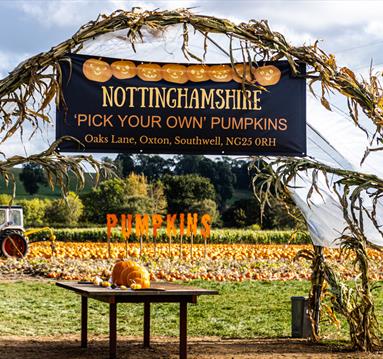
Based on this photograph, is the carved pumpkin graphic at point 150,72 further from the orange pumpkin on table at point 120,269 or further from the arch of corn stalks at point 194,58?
the orange pumpkin on table at point 120,269

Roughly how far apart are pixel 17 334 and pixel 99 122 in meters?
3.35

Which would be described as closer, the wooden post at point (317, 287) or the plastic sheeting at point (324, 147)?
the plastic sheeting at point (324, 147)

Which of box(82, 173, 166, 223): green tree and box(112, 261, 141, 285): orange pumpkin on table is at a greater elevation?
box(82, 173, 166, 223): green tree

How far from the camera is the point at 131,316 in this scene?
10969 mm

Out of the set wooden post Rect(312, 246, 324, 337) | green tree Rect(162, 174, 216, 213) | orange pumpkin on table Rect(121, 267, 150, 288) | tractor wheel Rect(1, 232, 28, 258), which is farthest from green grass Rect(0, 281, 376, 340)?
green tree Rect(162, 174, 216, 213)

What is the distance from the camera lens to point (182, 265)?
1808 cm

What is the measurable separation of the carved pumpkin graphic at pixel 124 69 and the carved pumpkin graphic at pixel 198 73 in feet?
1.51

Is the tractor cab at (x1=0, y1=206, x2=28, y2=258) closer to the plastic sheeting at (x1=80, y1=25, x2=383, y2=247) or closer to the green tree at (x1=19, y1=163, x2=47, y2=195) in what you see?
the plastic sheeting at (x1=80, y1=25, x2=383, y2=247)

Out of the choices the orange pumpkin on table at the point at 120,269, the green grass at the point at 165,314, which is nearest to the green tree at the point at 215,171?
the green grass at the point at 165,314

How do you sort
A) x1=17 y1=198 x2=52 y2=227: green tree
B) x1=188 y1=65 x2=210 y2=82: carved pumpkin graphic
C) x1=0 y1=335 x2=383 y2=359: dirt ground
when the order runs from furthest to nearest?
1. x1=17 y1=198 x2=52 y2=227: green tree
2. x1=0 y1=335 x2=383 y2=359: dirt ground
3. x1=188 y1=65 x2=210 y2=82: carved pumpkin graphic

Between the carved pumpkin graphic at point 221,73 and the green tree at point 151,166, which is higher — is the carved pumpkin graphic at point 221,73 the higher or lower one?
the lower one

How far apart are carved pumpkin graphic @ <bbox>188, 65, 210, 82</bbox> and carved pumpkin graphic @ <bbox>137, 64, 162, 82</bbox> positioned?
0.84 feet

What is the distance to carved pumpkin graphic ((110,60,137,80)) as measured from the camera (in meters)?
6.98

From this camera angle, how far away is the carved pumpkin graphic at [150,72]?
7004mm
